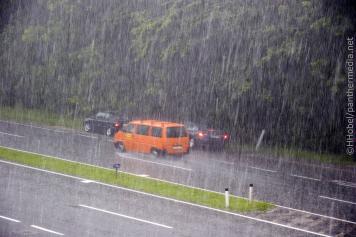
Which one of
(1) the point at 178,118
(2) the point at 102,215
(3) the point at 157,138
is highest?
(1) the point at 178,118

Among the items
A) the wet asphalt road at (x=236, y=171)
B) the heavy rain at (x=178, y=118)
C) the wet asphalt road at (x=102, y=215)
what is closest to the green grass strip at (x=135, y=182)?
the heavy rain at (x=178, y=118)

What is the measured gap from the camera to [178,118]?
3494 centimetres

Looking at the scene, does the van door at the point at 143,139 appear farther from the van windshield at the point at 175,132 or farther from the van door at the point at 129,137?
the van windshield at the point at 175,132

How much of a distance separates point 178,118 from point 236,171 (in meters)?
12.9

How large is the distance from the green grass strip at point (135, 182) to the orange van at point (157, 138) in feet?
12.9

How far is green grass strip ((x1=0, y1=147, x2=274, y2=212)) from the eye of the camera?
54.3 ft

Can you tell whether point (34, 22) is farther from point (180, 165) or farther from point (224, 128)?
point (180, 165)

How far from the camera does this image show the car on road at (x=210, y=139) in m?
28.4

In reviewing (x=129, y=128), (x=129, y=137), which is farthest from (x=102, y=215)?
(x=129, y=128)

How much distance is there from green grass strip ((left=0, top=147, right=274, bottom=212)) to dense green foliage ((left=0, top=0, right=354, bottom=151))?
36.1 ft

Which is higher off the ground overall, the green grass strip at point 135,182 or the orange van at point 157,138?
the orange van at point 157,138

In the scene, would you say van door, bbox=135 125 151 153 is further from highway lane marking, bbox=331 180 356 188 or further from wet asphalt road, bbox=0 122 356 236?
highway lane marking, bbox=331 180 356 188

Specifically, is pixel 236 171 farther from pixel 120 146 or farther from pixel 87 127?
pixel 87 127

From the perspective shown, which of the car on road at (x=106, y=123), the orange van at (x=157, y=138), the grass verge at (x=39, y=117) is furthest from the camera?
the grass verge at (x=39, y=117)
